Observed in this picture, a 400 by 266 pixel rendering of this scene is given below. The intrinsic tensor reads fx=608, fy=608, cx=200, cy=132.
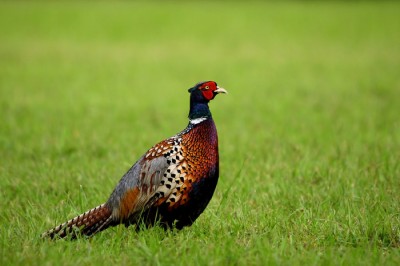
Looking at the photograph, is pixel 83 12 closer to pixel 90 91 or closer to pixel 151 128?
pixel 90 91

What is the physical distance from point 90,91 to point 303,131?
17.7 feet

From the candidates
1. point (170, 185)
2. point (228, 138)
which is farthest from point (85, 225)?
point (228, 138)

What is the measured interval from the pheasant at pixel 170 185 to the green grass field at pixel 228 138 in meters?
0.13

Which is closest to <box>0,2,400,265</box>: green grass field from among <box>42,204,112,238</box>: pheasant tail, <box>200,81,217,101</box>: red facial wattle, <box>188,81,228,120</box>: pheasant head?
<box>42,204,112,238</box>: pheasant tail

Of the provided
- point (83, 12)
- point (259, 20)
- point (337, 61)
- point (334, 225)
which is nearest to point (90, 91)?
point (337, 61)

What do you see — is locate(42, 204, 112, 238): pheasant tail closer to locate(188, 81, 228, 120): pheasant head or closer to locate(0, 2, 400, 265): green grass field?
locate(0, 2, 400, 265): green grass field

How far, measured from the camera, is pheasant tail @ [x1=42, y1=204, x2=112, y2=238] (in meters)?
4.08

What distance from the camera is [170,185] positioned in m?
4.05

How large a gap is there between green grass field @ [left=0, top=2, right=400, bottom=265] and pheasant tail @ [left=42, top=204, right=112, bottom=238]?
8cm

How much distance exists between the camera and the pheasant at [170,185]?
4055 millimetres

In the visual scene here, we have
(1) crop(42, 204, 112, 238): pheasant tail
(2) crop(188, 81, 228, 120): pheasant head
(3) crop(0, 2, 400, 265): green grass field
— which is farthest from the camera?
(2) crop(188, 81, 228, 120): pheasant head

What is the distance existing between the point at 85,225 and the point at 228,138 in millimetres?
4007

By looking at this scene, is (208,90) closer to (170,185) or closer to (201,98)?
(201,98)

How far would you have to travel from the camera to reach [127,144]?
7.48 meters
